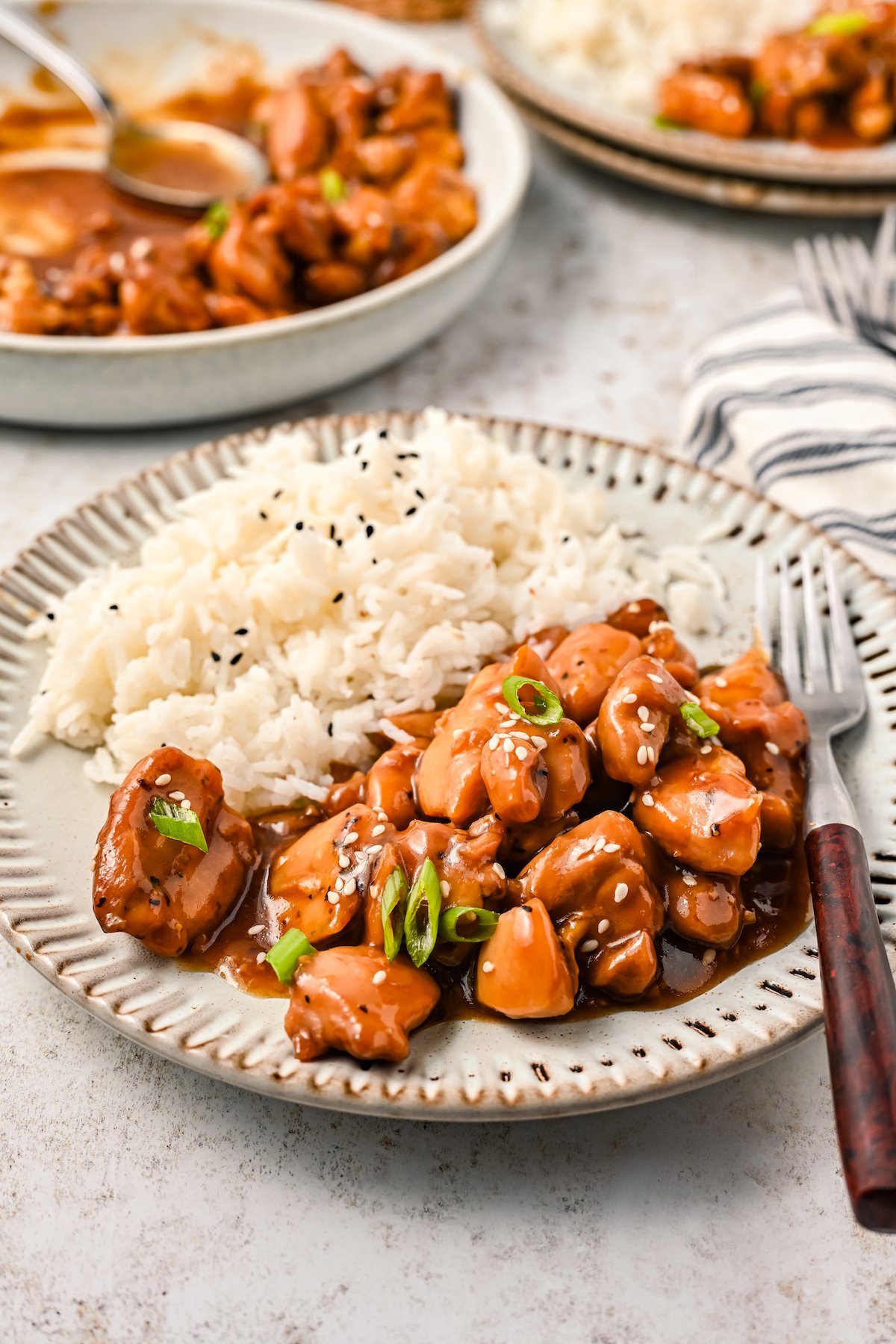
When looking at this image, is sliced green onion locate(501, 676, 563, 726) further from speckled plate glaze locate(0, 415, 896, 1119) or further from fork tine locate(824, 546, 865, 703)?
fork tine locate(824, 546, 865, 703)

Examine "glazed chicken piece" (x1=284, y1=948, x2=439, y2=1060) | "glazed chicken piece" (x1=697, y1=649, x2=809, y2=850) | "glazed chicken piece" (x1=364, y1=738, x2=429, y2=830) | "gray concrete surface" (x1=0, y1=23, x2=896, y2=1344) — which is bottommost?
"gray concrete surface" (x1=0, y1=23, x2=896, y2=1344)

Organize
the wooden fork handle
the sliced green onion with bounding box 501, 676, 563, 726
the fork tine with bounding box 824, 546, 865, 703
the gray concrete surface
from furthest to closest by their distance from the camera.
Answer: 1. the fork tine with bounding box 824, 546, 865, 703
2. the sliced green onion with bounding box 501, 676, 563, 726
3. the gray concrete surface
4. the wooden fork handle

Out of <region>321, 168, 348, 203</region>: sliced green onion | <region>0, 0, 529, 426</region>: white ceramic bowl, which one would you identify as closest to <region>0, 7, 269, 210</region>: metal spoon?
<region>321, 168, 348, 203</region>: sliced green onion

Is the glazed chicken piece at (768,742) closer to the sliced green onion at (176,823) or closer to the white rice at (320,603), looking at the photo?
the white rice at (320,603)

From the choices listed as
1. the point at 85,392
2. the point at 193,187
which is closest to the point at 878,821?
the point at 85,392

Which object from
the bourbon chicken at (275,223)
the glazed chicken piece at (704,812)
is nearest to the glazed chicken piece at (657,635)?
the glazed chicken piece at (704,812)

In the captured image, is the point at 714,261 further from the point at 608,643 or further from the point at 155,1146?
the point at 155,1146

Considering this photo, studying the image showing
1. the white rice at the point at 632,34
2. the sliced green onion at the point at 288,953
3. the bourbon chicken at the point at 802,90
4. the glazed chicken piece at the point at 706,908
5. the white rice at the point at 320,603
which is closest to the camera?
the sliced green onion at the point at 288,953
